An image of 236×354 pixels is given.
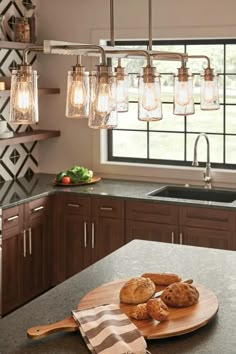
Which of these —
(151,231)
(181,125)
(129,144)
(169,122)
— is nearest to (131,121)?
(129,144)

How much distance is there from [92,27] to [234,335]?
4001 mm

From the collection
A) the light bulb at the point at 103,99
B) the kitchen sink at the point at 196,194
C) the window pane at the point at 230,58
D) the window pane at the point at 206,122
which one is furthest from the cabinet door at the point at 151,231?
the light bulb at the point at 103,99

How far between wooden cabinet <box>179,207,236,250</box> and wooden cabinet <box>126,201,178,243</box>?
72 mm

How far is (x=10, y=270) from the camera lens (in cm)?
500

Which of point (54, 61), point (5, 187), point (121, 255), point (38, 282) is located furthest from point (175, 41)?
point (121, 255)

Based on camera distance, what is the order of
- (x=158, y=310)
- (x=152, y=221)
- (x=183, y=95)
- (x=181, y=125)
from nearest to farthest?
(x=158, y=310), (x=183, y=95), (x=152, y=221), (x=181, y=125)

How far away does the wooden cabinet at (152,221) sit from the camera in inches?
198

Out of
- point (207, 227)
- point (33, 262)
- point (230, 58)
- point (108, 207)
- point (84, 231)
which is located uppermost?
point (230, 58)

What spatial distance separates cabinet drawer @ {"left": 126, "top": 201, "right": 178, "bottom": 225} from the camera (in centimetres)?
502

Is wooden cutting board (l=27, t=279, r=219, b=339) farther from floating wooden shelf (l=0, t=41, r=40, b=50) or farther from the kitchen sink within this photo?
floating wooden shelf (l=0, t=41, r=40, b=50)

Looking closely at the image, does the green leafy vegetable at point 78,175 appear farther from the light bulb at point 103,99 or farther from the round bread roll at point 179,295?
the light bulb at point 103,99

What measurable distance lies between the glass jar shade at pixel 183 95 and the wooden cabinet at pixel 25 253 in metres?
2.49

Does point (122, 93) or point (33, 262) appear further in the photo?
point (33, 262)

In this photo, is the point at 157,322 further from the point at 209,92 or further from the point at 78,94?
the point at 209,92
